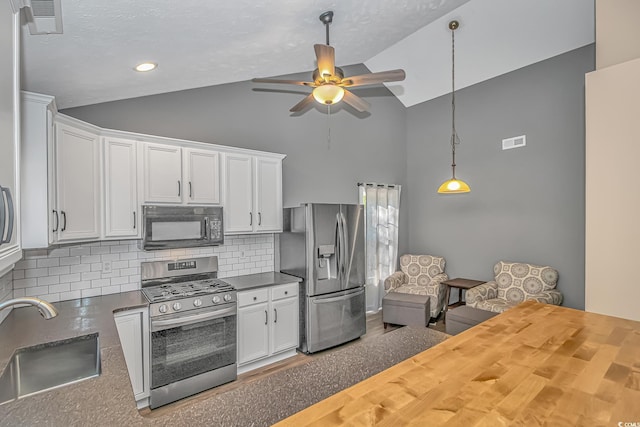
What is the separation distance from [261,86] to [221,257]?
2.25 metres

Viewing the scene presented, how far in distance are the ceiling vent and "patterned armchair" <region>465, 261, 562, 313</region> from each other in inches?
180

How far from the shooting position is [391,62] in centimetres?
502

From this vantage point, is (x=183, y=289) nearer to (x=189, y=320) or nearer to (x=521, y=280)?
(x=189, y=320)

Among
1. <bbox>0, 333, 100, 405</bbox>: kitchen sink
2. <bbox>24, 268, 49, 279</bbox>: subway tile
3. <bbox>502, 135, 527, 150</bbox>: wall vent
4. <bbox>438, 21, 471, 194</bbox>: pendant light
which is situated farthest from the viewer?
<bbox>502, 135, 527, 150</bbox>: wall vent

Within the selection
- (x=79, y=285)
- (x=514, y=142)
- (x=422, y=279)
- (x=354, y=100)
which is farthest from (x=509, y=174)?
(x=79, y=285)

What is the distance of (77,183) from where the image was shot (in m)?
2.55

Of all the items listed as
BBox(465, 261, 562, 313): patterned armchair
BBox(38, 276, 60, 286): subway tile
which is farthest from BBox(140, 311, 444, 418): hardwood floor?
BBox(38, 276, 60, 286): subway tile

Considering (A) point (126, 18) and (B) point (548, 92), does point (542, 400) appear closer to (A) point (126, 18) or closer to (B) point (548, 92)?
(A) point (126, 18)

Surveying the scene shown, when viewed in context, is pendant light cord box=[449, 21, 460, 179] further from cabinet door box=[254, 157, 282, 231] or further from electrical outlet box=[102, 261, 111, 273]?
electrical outlet box=[102, 261, 111, 273]

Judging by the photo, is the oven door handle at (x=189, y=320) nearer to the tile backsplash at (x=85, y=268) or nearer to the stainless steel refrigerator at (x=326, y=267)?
the tile backsplash at (x=85, y=268)

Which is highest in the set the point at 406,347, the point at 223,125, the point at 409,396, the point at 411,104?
the point at 411,104

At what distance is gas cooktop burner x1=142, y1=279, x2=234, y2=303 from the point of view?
9.30ft

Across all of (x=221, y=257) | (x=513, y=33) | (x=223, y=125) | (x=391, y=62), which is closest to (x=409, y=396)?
(x=221, y=257)

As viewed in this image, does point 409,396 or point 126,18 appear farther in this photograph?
point 126,18
